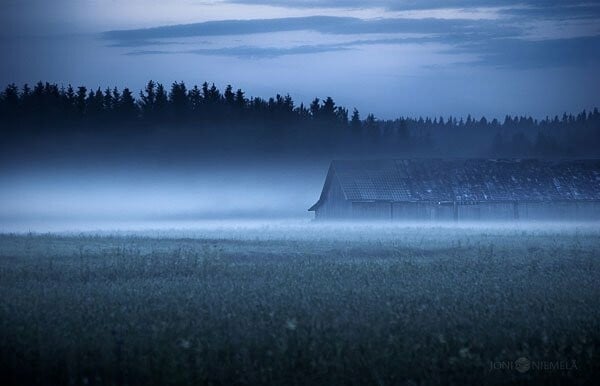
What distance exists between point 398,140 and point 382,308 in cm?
14733

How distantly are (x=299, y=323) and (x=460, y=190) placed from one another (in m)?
51.9

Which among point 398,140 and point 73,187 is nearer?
point 73,187

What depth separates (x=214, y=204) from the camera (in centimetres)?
10638

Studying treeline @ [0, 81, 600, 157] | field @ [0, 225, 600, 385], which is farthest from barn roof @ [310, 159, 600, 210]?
treeline @ [0, 81, 600, 157]

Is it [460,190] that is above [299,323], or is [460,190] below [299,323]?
above

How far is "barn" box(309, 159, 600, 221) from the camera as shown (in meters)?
61.9

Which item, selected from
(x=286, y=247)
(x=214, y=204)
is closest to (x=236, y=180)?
(x=214, y=204)

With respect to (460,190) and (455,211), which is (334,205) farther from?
(460,190)

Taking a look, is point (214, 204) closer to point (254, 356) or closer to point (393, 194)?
point (393, 194)

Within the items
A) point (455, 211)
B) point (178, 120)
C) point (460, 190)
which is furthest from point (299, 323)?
point (178, 120)

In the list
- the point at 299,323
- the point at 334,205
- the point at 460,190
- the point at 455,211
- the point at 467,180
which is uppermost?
the point at 467,180

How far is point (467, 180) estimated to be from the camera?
64938 mm

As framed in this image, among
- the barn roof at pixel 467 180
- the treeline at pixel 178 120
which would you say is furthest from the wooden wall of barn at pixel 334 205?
the treeline at pixel 178 120

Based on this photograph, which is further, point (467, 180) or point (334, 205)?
point (467, 180)
